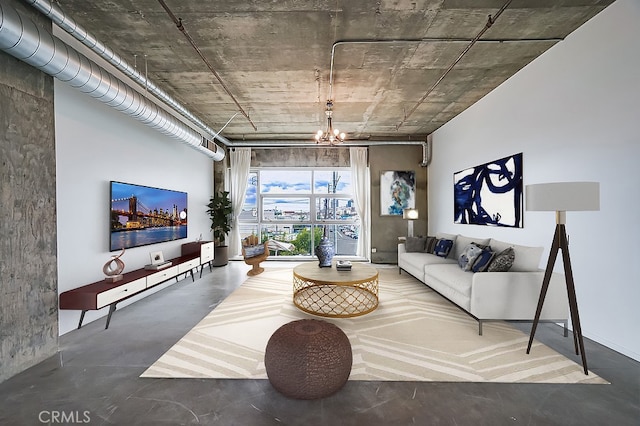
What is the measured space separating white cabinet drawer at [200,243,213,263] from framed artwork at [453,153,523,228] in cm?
542

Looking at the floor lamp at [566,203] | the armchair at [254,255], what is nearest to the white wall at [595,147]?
the floor lamp at [566,203]

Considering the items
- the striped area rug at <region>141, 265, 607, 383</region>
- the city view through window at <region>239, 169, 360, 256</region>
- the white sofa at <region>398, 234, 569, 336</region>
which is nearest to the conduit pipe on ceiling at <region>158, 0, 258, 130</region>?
the striped area rug at <region>141, 265, 607, 383</region>

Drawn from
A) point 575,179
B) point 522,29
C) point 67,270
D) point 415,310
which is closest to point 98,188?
point 67,270

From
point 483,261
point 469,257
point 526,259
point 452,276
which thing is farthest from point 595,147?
point 452,276

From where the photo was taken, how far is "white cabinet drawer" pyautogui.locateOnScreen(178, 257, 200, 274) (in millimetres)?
5008

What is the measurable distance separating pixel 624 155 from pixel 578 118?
0.70 meters

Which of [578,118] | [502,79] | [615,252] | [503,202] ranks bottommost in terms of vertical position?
[615,252]

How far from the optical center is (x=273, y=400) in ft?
6.87

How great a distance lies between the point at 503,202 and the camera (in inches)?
179

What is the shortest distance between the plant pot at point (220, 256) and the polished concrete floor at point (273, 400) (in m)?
4.25

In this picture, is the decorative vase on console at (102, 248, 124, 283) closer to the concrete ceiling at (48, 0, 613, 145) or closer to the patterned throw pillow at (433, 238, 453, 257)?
the concrete ceiling at (48, 0, 613, 145)

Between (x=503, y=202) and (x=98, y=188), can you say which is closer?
(x=98, y=188)

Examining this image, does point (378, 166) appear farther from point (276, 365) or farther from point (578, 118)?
point (276, 365)
